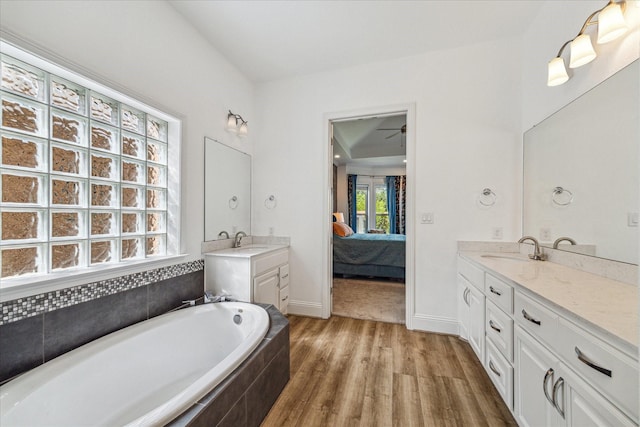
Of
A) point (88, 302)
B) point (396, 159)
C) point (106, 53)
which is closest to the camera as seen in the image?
point (88, 302)

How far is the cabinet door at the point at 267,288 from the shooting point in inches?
86.5

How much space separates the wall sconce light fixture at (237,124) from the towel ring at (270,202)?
0.75 meters

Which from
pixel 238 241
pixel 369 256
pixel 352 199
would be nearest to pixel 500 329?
pixel 238 241

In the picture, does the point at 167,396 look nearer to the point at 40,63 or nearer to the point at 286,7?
the point at 40,63

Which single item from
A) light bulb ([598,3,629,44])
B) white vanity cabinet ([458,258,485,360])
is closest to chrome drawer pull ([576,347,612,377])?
white vanity cabinet ([458,258,485,360])

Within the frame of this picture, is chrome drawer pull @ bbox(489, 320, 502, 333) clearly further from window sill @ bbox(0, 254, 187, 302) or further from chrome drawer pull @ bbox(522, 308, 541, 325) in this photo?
window sill @ bbox(0, 254, 187, 302)

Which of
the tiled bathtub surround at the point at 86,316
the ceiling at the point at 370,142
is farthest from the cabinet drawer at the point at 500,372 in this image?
the ceiling at the point at 370,142

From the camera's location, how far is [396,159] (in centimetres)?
660

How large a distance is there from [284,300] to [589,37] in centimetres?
306

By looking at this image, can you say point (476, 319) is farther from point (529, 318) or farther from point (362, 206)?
point (362, 206)

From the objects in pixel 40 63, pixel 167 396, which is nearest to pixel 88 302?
pixel 167 396

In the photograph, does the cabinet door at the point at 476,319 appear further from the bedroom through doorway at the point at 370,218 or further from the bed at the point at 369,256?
the bed at the point at 369,256

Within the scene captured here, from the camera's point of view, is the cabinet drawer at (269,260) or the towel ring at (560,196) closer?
the towel ring at (560,196)

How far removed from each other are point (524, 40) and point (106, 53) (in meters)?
3.24
